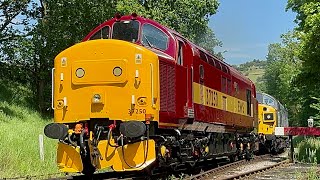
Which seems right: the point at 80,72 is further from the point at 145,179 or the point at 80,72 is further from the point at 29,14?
the point at 29,14

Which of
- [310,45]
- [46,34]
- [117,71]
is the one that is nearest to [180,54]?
[117,71]

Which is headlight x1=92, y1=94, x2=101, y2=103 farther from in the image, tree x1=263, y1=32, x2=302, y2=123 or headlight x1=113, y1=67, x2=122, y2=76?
tree x1=263, y1=32, x2=302, y2=123

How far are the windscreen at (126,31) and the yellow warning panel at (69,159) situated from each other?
9.17ft

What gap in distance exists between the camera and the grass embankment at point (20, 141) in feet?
44.8

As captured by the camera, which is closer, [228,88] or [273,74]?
[228,88]

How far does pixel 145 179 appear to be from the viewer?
11.0m

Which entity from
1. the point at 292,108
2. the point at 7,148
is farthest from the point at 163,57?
the point at 292,108

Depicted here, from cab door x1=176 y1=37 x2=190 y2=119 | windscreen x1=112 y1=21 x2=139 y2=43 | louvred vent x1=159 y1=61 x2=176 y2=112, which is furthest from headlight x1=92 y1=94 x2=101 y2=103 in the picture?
cab door x1=176 y1=37 x2=190 y2=119

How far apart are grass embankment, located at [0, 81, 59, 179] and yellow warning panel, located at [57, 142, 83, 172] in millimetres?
2538

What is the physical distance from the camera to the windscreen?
11453mm

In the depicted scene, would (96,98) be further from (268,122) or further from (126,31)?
(268,122)

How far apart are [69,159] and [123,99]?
1.67 metres

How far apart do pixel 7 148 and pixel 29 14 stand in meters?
14.5

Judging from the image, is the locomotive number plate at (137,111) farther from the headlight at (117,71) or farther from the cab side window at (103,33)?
the cab side window at (103,33)
